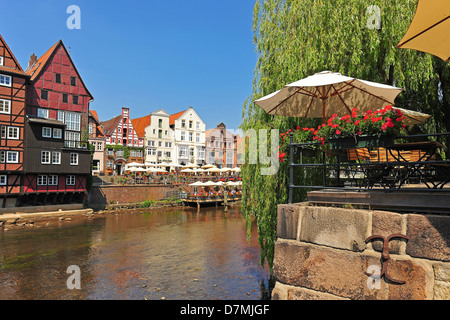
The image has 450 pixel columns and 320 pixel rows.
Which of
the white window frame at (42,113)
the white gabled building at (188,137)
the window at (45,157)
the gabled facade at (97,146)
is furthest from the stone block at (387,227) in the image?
the white gabled building at (188,137)

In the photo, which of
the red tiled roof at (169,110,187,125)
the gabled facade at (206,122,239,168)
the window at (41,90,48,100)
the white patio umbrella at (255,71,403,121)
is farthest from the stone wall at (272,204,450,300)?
the gabled facade at (206,122,239,168)

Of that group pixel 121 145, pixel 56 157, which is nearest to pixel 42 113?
pixel 56 157

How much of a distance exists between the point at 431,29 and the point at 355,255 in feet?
8.37

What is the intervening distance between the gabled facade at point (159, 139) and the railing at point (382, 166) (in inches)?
1868

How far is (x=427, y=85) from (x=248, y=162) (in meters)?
5.72

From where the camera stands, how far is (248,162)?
8766 millimetres

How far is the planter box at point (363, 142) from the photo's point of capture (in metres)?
3.83

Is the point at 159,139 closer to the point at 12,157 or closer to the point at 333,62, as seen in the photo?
the point at 12,157

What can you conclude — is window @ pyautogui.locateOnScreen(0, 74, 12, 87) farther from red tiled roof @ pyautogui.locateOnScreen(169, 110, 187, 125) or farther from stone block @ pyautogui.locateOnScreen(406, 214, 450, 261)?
red tiled roof @ pyautogui.locateOnScreen(169, 110, 187, 125)

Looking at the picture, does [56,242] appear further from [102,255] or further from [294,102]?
[294,102]

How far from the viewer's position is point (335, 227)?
338 cm

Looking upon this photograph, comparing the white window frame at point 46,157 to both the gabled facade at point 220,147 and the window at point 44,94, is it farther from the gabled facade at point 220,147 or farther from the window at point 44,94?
the gabled facade at point 220,147

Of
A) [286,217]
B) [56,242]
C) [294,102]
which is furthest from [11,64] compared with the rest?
[286,217]

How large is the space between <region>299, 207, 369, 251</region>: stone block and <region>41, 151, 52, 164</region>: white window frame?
3015cm
